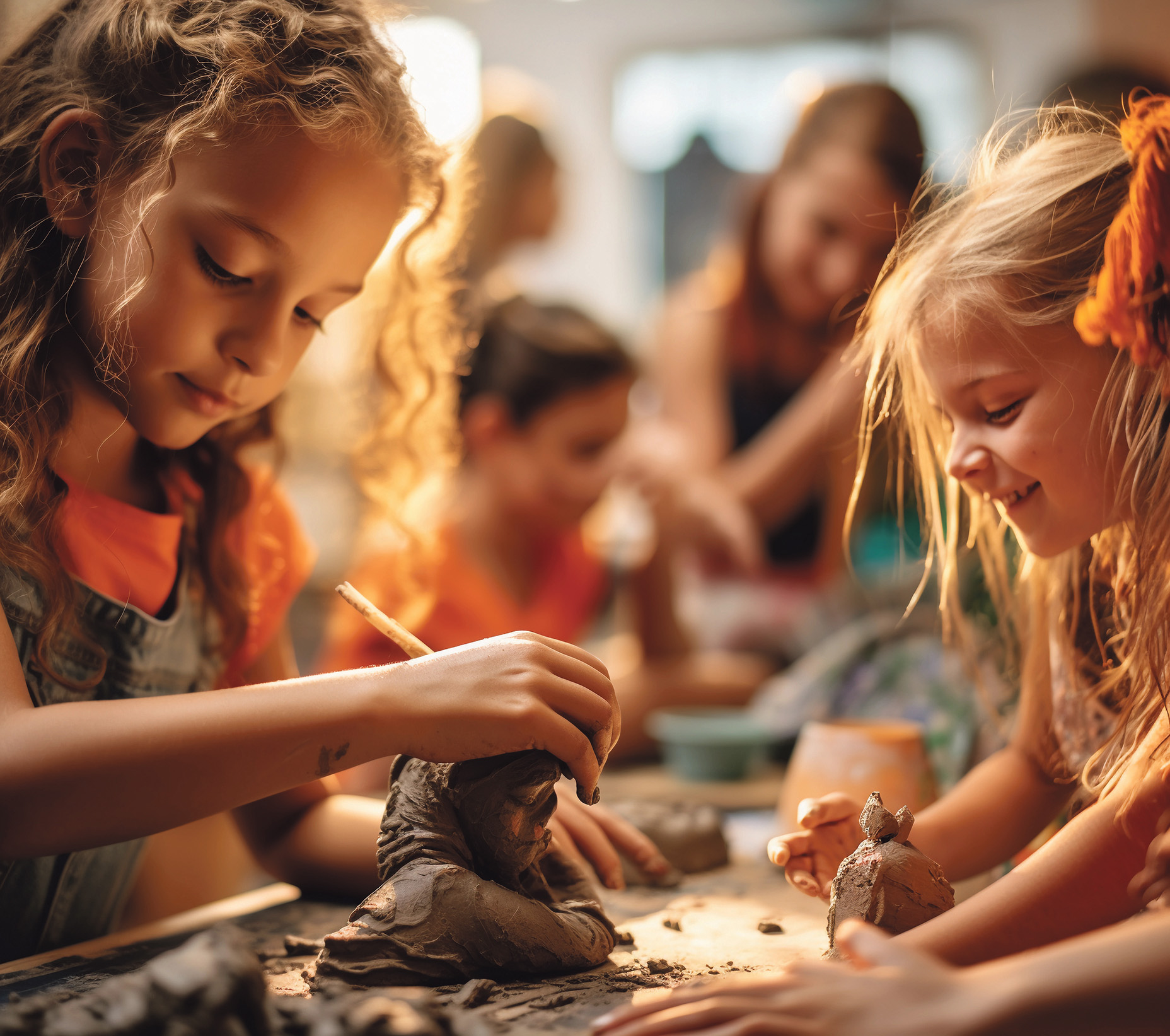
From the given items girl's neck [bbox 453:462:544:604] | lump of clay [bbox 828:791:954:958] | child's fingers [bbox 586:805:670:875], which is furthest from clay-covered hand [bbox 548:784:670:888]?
girl's neck [bbox 453:462:544:604]

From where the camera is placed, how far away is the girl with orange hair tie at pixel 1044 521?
0.59 meters

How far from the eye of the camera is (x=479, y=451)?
1.94 m

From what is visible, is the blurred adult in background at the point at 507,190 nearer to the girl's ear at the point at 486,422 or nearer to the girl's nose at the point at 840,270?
the girl's ear at the point at 486,422

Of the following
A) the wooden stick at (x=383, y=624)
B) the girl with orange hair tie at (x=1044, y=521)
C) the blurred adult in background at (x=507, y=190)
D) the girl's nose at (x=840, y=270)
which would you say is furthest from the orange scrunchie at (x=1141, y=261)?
the blurred adult in background at (x=507, y=190)

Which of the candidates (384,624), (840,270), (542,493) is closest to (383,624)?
(384,624)

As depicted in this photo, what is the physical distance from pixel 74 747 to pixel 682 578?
5.49ft

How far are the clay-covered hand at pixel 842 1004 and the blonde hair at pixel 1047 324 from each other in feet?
1.07

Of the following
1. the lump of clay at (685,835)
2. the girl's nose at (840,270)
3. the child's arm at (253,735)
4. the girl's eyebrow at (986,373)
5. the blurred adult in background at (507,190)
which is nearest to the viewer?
the child's arm at (253,735)

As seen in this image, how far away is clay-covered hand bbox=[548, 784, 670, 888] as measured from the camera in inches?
36.3

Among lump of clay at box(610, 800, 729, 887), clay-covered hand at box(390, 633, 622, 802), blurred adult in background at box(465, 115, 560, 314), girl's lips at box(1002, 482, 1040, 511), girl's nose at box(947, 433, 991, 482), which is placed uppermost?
blurred adult in background at box(465, 115, 560, 314)

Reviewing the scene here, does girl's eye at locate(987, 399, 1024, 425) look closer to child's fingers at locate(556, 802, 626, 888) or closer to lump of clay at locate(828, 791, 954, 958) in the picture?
lump of clay at locate(828, 791, 954, 958)

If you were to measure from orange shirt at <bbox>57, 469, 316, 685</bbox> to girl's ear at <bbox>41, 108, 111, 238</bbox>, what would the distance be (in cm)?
24

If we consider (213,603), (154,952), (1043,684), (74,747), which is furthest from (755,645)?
(74,747)

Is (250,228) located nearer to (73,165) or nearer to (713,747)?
(73,165)
